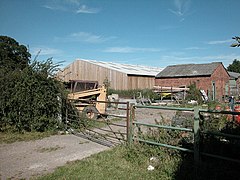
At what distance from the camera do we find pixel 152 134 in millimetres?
5949

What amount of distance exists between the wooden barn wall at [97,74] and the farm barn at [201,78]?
6.85 m

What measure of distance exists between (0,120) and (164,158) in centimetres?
717

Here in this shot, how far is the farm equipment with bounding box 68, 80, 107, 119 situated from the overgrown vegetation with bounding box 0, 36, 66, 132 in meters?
1.83

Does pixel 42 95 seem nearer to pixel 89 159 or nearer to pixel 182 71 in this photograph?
pixel 89 159

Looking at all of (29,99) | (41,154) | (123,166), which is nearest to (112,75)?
(29,99)

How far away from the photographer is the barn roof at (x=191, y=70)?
3306 cm

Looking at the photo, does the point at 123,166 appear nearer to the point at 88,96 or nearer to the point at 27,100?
the point at 27,100

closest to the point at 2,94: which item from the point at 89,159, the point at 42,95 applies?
the point at 42,95

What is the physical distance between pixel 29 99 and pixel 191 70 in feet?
100

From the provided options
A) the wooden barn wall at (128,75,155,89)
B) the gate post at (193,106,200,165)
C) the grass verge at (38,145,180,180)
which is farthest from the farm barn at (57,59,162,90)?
the gate post at (193,106,200,165)

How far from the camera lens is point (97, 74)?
38250 millimetres

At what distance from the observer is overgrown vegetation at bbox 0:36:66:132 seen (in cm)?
863

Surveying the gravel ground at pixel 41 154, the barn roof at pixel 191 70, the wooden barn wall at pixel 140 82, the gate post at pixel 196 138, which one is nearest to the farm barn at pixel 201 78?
the barn roof at pixel 191 70

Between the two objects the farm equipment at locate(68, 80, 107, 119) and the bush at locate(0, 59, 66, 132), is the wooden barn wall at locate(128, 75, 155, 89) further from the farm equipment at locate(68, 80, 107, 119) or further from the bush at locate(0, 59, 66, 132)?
the bush at locate(0, 59, 66, 132)
